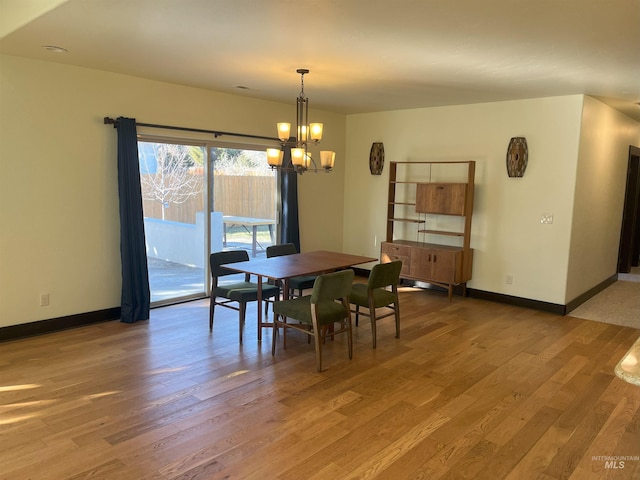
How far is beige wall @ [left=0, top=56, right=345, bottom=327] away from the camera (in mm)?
4320

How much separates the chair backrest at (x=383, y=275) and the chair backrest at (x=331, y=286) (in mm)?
337

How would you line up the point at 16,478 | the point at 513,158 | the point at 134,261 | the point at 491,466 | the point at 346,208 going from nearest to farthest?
the point at 16,478 < the point at 491,466 < the point at 134,261 < the point at 513,158 < the point at 346,208

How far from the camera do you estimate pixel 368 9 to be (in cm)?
275

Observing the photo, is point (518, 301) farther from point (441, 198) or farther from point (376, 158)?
point (376, 158)

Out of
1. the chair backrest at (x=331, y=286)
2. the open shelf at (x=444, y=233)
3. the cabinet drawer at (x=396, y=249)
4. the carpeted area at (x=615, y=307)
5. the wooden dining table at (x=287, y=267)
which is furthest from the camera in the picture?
the cabinet drawer at (x=396, y=249)

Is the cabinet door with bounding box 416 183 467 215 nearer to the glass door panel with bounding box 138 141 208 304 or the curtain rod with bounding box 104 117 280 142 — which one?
the curtain rod with bounding box 104 117 280 142

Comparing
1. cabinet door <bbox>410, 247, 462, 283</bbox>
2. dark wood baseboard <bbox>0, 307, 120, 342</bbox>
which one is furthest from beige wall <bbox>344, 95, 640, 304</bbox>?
dark wood baseboard <bbox>0, 307, 120, 342</bbox>

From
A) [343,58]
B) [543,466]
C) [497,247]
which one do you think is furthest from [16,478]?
[497,247]

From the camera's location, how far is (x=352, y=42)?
343 cm

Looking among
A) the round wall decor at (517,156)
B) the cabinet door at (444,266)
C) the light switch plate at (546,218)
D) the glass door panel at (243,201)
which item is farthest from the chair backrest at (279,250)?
the light switch plate at (546,218)

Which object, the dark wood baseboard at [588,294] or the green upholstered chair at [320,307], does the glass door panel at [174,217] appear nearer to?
the green upholstered chair at [320,307]

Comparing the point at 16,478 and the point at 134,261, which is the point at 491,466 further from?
the point at 134,261

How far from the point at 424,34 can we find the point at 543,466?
9.07 feet

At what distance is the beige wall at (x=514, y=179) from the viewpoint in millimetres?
5543
